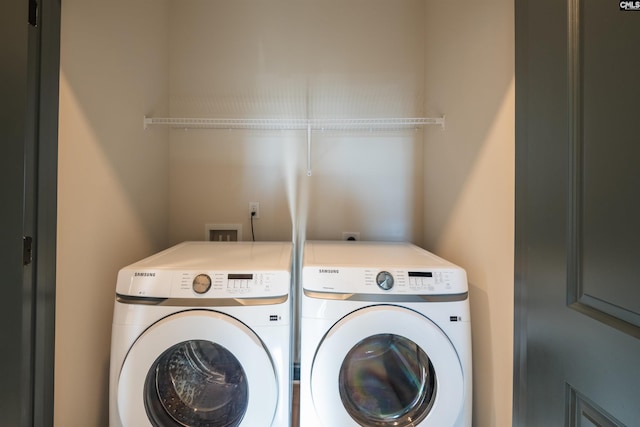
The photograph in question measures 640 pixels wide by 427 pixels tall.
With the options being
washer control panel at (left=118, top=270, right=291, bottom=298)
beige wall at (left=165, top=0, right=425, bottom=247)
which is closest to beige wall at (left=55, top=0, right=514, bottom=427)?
beige wall at (left=165, top=0, right=425, bottom=247)

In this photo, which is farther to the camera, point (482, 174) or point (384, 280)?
point (482, 174)

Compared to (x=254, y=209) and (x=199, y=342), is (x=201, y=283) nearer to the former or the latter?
(x=199, y=342)

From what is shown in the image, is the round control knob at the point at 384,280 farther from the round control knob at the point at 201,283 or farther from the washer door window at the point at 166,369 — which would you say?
the round control knob at the point at 201,283

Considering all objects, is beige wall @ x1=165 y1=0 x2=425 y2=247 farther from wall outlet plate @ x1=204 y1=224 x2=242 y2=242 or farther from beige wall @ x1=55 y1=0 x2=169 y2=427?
beige wall @ x1=55 y1=0 x2=169 y2=427

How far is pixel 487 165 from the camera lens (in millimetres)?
1156

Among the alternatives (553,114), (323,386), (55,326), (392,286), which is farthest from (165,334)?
(553,114)

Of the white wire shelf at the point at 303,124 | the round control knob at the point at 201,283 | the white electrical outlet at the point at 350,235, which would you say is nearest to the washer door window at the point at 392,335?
the round control knob at the point at 201,283

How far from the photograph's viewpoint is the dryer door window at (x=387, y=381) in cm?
107

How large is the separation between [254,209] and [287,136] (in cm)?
50

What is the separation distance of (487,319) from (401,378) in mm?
411

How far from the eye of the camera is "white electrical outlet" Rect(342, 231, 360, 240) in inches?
71.9

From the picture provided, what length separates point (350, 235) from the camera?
5.99 feet

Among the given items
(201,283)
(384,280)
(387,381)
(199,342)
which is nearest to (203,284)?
(201,283)

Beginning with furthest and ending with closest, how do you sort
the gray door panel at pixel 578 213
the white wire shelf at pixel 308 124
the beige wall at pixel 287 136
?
the white wire shelf at pixel 308 124 < the beige wall at pixel 287 136 < the gray door panel at pixel 578 213
